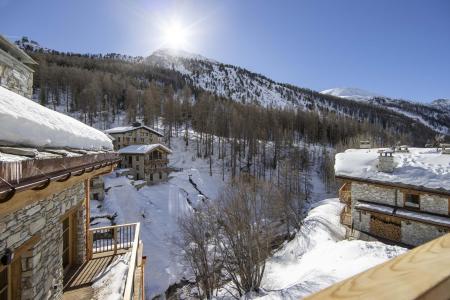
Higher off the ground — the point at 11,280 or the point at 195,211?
the point at 11,280

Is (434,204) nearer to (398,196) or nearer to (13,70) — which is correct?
(398,196)

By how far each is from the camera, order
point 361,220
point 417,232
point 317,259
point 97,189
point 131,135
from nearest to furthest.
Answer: point 417,232 < point 317,259 < point 361,220 < point 97,189 < point 131,135

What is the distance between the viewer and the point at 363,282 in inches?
28.4

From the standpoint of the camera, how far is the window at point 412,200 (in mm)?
14497

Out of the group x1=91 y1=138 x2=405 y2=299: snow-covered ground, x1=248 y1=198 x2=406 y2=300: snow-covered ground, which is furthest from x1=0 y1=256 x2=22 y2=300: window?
x1=91 y1=138 x2=405 y2=299: snow-covered ground

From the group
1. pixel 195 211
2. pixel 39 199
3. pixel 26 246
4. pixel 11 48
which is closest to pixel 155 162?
pixel 195 211

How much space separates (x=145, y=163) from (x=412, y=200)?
28331mm

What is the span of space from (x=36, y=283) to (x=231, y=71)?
461 ft

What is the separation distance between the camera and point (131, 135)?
3978cm

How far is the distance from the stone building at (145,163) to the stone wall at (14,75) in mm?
23056

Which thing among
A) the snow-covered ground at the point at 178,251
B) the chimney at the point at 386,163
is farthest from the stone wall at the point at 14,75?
the chimney at the point at 386,163

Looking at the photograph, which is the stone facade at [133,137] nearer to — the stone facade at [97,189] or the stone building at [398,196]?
the stone facade at [97,189]

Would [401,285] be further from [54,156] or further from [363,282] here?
[54,156]

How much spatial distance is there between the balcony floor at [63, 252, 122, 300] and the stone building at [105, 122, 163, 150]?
33.5m
